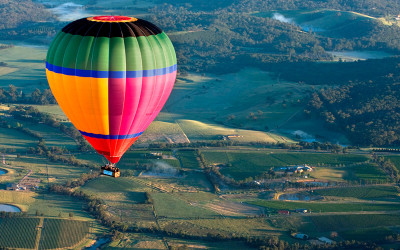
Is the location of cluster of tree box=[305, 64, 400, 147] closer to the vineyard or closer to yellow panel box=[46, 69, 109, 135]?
the vineyard

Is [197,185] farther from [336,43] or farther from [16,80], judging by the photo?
[336,43]

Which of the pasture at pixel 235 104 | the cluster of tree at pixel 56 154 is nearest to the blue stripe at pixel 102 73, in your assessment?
the cluster of tree at pixel 56 154

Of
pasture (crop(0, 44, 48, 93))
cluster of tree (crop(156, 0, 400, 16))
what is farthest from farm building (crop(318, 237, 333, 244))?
cluster of tree (crop(156, 0, 400, 16))

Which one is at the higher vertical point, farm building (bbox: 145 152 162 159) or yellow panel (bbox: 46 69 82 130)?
yellow panel (bbox: 46 69 82 130)

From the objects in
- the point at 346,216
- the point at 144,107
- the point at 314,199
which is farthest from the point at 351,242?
the point at 144,107

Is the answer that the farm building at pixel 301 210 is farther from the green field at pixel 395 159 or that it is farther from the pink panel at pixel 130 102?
the pink panel at pixel 130 102

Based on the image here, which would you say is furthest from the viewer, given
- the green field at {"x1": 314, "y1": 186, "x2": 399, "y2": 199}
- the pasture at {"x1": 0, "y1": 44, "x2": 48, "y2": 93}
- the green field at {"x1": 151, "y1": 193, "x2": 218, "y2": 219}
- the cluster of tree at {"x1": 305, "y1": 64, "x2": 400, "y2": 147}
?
the pasture at {"x1": 0, "y1": 44, "x2": 48, "y2": 93}

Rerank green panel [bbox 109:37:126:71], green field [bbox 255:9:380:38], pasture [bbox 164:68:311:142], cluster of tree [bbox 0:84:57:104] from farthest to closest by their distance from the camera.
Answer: green field [bbox 255:9:380:38] < cluster of tree [bbox 0:84:57:104] < pasture [bbox 164:68:311:142] < green panel [bbox 109:37:126:71]
